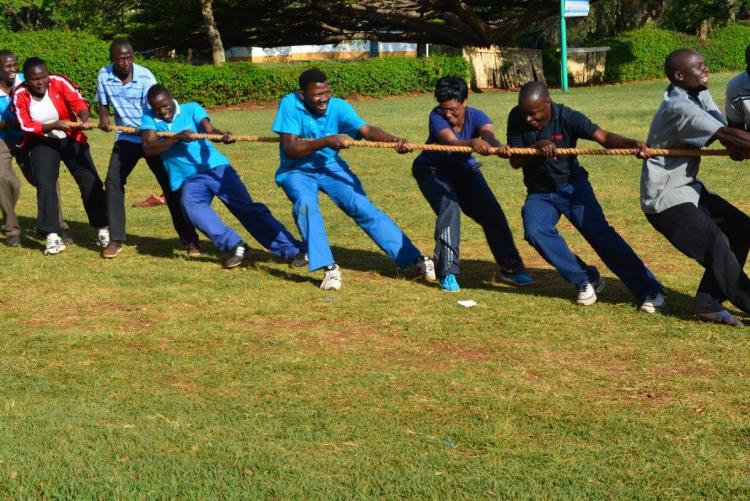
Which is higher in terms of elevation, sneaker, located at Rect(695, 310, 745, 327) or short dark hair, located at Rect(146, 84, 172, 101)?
short dark hair, located at Rect(146, 84, 172, 101)

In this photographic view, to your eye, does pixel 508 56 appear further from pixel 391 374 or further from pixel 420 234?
pixel 391 374

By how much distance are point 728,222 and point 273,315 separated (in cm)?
335

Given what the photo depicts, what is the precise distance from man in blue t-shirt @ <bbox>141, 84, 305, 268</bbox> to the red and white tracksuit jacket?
3.23ft

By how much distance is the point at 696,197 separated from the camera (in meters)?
7.25

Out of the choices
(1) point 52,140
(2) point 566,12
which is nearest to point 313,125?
(1) point 52,140

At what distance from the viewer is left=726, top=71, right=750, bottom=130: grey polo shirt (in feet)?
22.9

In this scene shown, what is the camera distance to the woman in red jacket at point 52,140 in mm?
9992

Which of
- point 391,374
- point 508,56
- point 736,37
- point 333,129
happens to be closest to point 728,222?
point 391,374

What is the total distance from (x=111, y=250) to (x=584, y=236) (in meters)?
4.66

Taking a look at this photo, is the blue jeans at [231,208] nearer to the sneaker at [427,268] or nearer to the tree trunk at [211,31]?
the sneaker at [427,268]

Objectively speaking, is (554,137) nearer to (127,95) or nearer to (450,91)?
(450,91)

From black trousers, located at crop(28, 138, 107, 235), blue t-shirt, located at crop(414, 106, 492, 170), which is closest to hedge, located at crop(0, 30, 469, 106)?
black trousers, located at crop(28, 138, 107, 235)

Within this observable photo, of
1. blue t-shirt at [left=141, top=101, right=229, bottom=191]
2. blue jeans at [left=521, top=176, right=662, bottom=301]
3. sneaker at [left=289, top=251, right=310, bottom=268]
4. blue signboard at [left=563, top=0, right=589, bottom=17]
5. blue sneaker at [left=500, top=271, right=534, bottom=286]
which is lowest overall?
blue sneaker at [left=500, top=271, right=534, bottom=286]

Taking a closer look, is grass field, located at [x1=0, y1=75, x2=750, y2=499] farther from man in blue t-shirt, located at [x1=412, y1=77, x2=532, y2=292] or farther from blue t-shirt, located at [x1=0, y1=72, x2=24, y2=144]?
blue t-shirt, located at [x1=0, y1=72, x2=24, y2=144]
